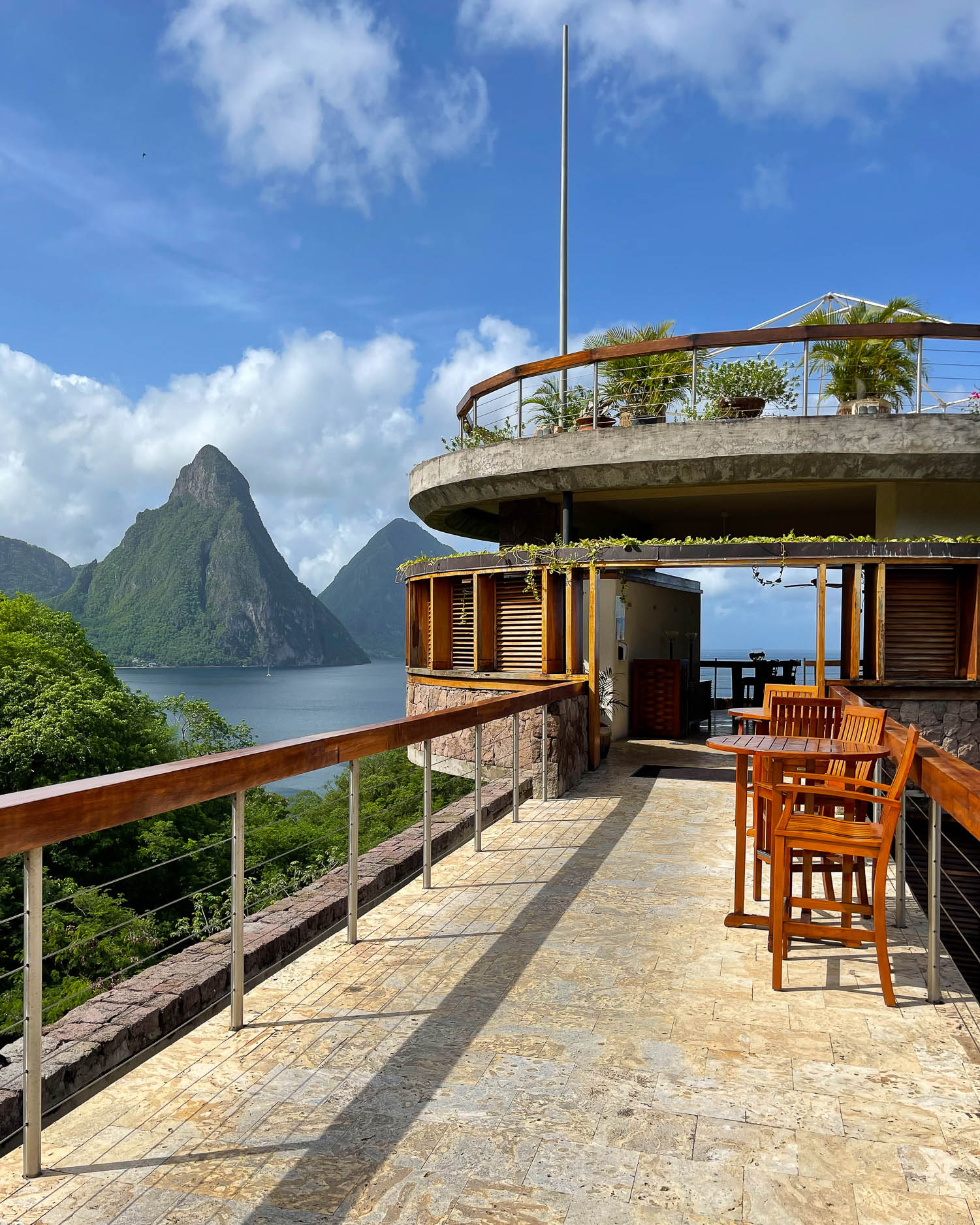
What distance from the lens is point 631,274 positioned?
1638cm

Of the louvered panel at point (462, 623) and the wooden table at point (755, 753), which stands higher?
the louvered panel at point (462, 623)

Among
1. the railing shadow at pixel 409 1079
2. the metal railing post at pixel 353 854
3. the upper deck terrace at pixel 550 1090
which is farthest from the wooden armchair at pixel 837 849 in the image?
the metal railing post at pixel 353 854

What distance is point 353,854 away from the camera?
4.44 metres

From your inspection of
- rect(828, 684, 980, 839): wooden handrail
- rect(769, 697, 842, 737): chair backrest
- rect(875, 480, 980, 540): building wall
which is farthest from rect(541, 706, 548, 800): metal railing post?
rect(875, 480, 980, 540): building wall

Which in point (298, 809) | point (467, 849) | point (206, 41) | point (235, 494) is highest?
point (235, 494)

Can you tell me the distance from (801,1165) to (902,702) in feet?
29.7

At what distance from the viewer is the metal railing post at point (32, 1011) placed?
8.09ft

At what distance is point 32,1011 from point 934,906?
3.41 m

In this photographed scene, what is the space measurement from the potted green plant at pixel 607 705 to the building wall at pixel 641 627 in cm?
14

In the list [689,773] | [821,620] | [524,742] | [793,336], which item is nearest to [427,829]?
[524,742]

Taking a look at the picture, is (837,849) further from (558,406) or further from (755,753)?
(558,406)

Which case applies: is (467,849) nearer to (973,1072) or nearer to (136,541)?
(973,1072)

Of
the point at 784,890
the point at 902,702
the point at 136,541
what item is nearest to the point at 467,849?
the point at 784,890

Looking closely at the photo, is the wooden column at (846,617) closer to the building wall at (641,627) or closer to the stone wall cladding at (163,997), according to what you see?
the building wall at (641,627)
